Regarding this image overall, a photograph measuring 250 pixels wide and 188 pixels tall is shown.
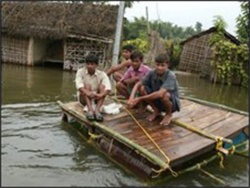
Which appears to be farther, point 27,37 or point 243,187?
point 27,37

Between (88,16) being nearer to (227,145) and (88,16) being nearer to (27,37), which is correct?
(27,37)

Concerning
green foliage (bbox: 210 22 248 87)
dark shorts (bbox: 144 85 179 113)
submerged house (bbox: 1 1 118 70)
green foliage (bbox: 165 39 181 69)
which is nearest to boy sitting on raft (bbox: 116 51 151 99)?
dark shorts (bbox: 144 85 179 113)

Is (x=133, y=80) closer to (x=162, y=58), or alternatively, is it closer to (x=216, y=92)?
(x=162, y=58)

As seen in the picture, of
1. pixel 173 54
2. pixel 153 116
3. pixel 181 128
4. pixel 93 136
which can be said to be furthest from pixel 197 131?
pixel 173 54

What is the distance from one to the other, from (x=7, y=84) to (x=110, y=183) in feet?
24.9

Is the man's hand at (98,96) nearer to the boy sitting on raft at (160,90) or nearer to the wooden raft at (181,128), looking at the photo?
the wooden raft at (181,128)

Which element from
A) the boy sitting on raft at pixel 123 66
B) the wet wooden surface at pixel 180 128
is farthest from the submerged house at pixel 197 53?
the wet wooden surface at pixel 180 128

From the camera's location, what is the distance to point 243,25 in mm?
18109

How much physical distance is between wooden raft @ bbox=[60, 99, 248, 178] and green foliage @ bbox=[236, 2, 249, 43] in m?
11.5

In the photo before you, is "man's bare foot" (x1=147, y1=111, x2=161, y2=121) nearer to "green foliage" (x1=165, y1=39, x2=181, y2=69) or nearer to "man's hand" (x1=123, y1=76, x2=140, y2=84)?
"man's hand" (x1=123, y1=76, x2=140, y2=84)

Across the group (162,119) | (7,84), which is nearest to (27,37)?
(7,84)

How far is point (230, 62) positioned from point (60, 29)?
7.23 meters

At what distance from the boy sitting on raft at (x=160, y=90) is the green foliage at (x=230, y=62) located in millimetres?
9767

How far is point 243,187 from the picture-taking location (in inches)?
199
